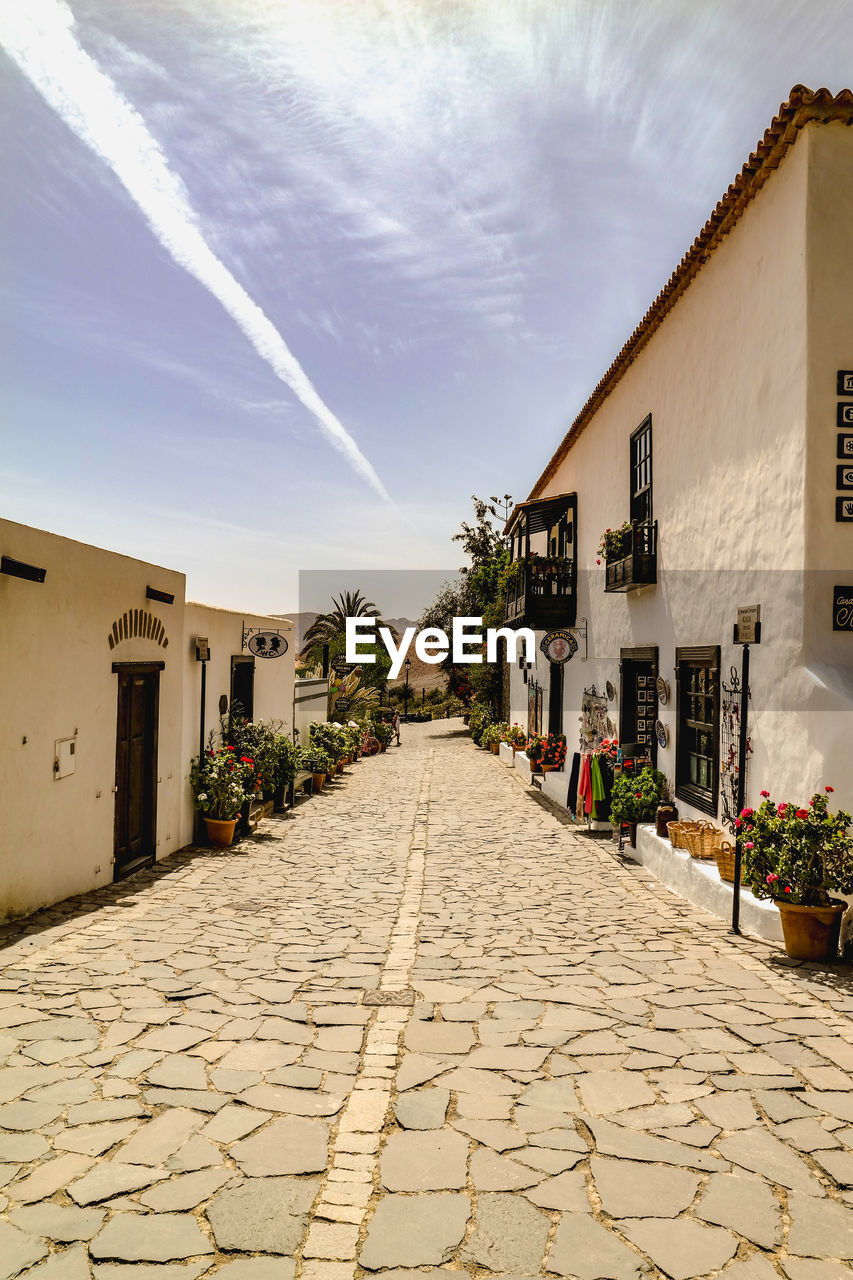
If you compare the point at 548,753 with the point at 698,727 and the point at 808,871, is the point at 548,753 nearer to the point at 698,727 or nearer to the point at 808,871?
the point at 698,727

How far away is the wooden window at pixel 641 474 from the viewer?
11.6 meters

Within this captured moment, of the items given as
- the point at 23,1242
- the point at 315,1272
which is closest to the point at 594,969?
the point at 315,1272

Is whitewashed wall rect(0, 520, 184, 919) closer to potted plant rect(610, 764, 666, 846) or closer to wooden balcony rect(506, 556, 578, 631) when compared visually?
potted plant rect(610, 764, 666, 846)

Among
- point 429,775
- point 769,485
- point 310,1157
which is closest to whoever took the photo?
point 310,1157

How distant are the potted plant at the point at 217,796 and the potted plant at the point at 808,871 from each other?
23.1 ft

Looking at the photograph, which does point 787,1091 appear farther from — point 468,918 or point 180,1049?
point 468,918

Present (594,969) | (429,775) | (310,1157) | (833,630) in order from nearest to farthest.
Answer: (310,1157), (594,969), (833,630), (429,775)

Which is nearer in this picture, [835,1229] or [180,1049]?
[835,1229]

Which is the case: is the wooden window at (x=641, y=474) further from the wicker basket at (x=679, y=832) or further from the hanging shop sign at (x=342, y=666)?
the hanging shop sign at (x=342, y=666)

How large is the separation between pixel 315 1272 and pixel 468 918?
4.92m

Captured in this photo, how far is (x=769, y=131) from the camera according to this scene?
6.95 metres

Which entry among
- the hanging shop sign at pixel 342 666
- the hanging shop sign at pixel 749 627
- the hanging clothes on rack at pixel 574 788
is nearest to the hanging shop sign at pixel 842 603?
the hanging shop sign at pixel 749 627

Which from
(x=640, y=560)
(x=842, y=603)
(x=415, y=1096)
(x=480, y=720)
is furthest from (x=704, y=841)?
(x=480, y=720)

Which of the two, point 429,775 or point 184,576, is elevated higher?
point 184,576
